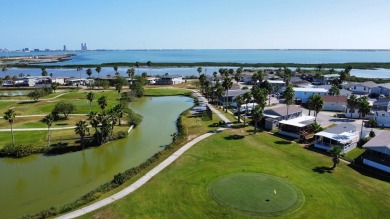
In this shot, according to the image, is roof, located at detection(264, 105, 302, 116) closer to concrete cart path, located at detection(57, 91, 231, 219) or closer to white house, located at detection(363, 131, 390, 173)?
concrete cart path, located at detection(57, 91, 231, 219)

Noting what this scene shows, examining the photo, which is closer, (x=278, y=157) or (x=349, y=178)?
(x=349, y=178)

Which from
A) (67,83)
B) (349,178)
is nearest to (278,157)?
(349,178)

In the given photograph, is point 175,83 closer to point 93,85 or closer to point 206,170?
point 93,85

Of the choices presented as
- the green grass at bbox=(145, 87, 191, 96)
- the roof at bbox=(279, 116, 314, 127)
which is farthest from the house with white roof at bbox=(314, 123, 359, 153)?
the green grass at bbox=(145, 87, 191, 96)

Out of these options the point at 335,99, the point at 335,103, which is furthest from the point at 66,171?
the point at 335,99

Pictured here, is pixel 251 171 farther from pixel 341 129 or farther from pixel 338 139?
pixel 341 129

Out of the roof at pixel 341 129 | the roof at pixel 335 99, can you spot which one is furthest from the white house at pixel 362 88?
the roof at pixel 341 129
